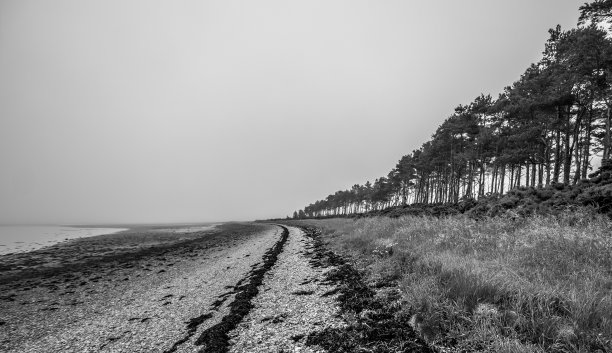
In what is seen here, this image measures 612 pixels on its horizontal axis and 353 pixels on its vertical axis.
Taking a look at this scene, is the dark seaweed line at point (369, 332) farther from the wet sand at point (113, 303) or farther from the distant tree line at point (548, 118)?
the distant tree line at point (548, 118)

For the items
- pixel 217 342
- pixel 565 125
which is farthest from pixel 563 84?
pixel 217 342

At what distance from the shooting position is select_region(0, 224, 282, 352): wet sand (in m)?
8.26

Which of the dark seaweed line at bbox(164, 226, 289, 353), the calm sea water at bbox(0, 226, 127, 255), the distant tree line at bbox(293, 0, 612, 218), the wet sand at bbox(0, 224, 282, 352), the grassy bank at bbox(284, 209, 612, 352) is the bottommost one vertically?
the calm sea water at bbox(0, 226, 127, 255)

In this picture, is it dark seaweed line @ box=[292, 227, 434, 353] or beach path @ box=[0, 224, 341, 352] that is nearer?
dark seaweed line @ box=[292, 227, 434, 353]

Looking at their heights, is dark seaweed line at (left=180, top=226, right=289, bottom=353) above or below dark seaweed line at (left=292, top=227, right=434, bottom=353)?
below

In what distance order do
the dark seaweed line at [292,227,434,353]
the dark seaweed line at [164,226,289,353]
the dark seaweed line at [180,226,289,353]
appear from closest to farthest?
the dark seaweed line at [292,227,434,353] < the dark seaweed line at [180,226,289,353] < the dark seaweed line at [164,226,289,353]

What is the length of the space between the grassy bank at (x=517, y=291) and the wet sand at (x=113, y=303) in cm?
592

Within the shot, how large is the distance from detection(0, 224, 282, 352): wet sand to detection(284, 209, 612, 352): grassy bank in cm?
592

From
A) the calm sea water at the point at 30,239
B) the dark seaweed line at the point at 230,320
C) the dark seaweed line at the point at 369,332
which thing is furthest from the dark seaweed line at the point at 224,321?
the calm sea water at the point at 30,239

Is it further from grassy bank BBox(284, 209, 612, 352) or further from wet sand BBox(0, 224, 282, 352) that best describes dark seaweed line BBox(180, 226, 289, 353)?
grassy bank BBox(284, 209, 612, 352)

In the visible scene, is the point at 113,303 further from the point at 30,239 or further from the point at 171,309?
the point at 30,239

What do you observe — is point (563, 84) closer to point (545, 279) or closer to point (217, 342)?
point (545, 279)

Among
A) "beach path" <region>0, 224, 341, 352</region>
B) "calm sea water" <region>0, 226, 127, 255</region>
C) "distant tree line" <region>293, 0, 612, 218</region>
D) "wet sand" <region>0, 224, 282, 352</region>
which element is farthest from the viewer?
"calm sea water" <region>0, 226, 127, 255</region>

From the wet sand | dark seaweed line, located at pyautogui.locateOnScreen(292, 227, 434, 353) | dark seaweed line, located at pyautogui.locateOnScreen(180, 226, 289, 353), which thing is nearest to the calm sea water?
the wet sand
